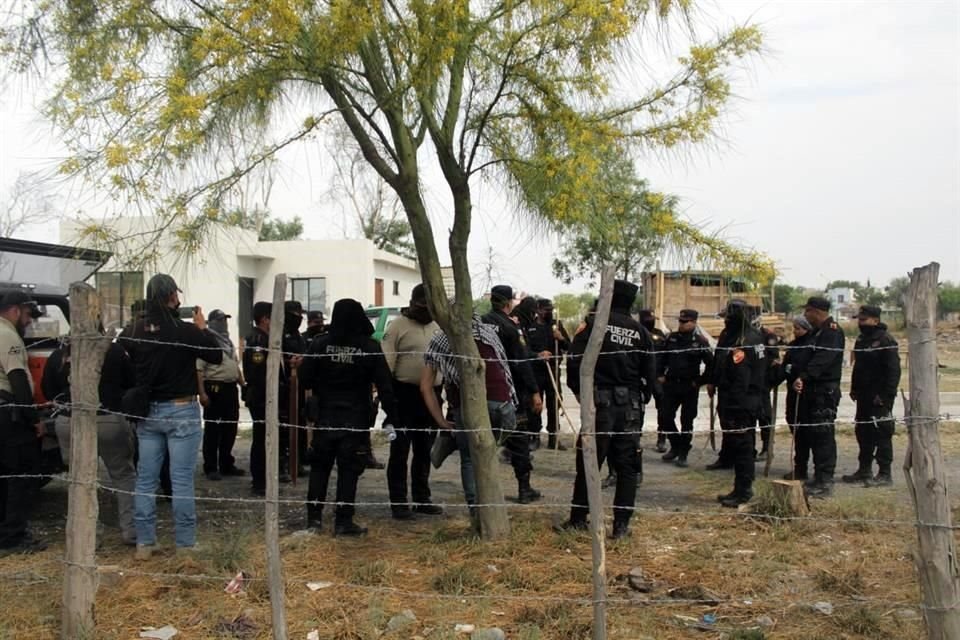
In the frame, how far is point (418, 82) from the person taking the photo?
4.69m

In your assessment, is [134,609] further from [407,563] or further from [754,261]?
[754,261]

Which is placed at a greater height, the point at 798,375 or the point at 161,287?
the point at 161,287

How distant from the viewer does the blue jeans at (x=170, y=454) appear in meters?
5.22

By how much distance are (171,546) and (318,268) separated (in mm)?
21286

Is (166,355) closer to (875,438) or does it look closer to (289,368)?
(289,368)

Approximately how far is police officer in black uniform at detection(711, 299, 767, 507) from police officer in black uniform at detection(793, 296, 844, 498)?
74 cm

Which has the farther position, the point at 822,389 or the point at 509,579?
the point at 822,389

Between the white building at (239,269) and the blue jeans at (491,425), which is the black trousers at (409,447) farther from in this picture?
the white building at (239,269)

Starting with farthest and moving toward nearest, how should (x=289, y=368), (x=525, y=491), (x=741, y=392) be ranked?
(x=289, y=368) < (x=741, y=392) < (x=525, y=491)

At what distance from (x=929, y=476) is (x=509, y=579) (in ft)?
7.87

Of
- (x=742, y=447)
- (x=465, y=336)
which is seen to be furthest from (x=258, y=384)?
(x=742, y=447)

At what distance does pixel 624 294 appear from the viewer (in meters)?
5.80

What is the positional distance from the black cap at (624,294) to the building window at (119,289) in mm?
3218

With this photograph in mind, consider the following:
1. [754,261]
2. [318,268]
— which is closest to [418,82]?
[754,261]
